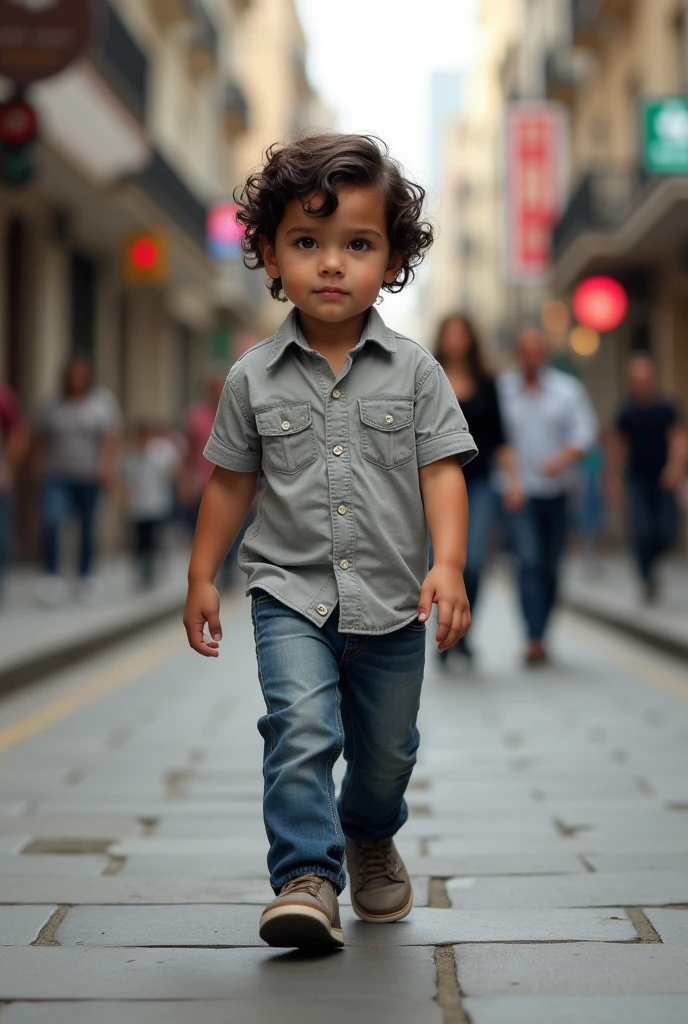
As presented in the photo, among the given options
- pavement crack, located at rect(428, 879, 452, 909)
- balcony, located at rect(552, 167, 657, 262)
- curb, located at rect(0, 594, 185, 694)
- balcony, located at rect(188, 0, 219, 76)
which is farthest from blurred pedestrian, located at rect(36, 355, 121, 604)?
balcony, located at rect(188, 0, 219, 76)

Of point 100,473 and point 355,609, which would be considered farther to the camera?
point 100,473

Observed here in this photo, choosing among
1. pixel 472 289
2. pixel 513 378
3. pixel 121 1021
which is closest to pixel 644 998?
pixel 121 1021

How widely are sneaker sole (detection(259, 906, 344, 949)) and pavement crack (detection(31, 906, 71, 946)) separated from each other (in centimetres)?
51

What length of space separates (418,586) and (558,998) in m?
0.91

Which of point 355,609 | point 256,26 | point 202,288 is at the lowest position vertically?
point 355,609

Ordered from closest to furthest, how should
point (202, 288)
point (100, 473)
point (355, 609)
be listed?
point (355, 609)
point (100, 473)
point (202, 288)

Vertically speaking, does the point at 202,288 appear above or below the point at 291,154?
above

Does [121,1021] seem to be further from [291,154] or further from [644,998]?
[291,154]

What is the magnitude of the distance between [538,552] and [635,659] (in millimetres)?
1166

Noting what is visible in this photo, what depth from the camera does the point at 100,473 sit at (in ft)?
44.5

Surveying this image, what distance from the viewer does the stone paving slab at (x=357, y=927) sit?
11.1ft

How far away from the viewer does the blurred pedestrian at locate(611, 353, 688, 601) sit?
41.4ft

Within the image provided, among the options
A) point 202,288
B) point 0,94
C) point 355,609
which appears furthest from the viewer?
point 202,288

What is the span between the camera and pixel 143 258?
22609 millimetres
